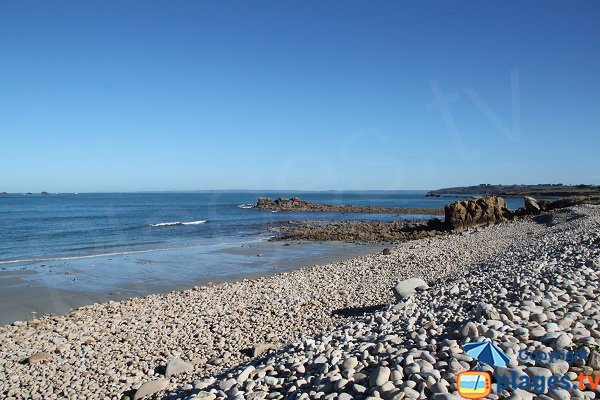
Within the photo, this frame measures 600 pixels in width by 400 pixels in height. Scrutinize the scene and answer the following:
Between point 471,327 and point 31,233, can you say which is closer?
point 471,327

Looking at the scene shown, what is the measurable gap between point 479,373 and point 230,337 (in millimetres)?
5349

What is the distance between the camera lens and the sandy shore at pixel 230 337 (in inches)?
185

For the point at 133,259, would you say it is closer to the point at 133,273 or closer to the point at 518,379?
the point at 133,273

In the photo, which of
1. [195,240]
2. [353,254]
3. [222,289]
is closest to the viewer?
[222,289]

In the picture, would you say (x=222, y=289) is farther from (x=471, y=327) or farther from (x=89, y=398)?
(x=471, y=327)

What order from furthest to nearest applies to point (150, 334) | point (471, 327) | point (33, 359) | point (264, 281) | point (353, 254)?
1. point (353, 254)
2. point (264, 281)
3. point (150, 334)
4. point (33, 359)
5. point (471, 327)

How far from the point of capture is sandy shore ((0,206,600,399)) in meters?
4.71

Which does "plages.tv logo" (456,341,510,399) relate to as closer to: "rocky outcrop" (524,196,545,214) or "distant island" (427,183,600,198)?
"rocky outcrop" (524,196,545,214)

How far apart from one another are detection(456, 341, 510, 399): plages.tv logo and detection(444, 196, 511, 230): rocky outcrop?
28.2 meters

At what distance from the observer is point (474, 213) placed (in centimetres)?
3216

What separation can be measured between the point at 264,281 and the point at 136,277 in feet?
17.2

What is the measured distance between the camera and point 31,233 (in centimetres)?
3116

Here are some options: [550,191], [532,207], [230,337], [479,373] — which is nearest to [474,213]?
[532,207]

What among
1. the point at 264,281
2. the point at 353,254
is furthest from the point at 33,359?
the point at 353,254
